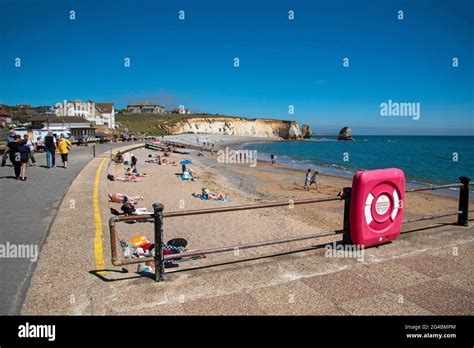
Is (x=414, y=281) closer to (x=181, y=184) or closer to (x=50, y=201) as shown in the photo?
(x=50, y=201)

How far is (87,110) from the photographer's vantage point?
279 feet

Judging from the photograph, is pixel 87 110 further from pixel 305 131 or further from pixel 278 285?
pixel 305 131

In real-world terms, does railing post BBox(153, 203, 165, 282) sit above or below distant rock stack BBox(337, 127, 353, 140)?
below

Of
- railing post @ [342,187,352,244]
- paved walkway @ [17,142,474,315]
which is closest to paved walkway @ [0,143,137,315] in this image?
paved walkway @ [17,142,474,315]

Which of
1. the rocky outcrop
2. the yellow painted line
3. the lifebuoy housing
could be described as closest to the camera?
the yellow painted line

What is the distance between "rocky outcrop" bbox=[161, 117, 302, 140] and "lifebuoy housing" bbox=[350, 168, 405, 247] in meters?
103

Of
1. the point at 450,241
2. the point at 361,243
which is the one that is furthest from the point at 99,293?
the point at 450,241

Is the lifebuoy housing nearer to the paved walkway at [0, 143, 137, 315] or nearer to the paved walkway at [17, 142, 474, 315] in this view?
the paved walkway at [17, 142, 474, 315]

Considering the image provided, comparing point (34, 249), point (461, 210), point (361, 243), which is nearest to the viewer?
point (361, 243)

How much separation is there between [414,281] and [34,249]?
5.63 m

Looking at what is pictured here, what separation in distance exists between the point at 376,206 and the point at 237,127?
438 feet

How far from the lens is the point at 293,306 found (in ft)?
10.5

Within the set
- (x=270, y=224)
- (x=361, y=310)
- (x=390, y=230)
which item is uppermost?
(x=390, y=230)

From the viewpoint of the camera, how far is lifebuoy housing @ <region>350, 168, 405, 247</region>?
14.6 feet
